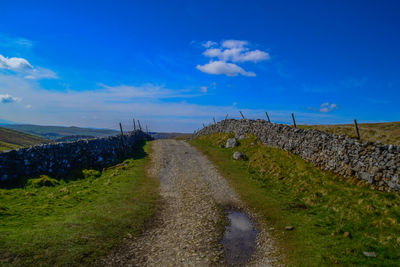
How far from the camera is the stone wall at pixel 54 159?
48.1 ft

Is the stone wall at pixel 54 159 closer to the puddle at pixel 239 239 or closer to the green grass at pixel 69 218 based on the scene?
the green grass at pixel 69 218

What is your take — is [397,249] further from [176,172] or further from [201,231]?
[176,172]

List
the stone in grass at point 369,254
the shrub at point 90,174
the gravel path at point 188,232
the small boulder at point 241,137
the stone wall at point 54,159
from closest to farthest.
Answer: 1. the stone in grass at point 369,254
2. the gravel path at point 188,232
3. the stone wall at point 54,159
4. the shrub at point 90,174
5. the small boulder at point 241,137

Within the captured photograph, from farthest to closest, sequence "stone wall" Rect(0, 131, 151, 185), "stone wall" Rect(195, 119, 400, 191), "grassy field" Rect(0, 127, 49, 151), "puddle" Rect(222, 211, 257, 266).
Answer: "grassy field" Rect(0, 127, 49, 151) → "stone wall" Rect(0, 131, 151, 185) → "stone wall" Rect(195, 119, 400, 191) → "puddle" Rect(222, 211, 257, 266)

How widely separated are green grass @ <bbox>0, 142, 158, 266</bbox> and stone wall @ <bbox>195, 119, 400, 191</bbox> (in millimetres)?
14942

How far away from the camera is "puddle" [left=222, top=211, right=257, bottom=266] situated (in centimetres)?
882

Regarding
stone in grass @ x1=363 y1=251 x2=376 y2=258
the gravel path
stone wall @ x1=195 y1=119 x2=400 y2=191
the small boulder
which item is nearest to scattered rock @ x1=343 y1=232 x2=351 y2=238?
stone in grass @ x1=363 y1=251 x2=376 y2=258

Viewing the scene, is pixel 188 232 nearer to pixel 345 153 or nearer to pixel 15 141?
pixel 345 153

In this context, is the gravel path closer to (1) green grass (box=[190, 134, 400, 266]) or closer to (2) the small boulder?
(1) green grass (box=[190, 134, 400, 266])

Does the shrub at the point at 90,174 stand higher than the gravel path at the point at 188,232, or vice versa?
the shrub at the point at 90,174

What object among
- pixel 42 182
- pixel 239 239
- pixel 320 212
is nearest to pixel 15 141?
pixel 42 182

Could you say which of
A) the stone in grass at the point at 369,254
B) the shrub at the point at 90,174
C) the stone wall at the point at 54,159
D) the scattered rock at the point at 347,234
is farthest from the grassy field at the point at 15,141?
the stone in grass at the point at 369,254

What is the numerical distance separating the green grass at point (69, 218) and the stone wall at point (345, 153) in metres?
14.9

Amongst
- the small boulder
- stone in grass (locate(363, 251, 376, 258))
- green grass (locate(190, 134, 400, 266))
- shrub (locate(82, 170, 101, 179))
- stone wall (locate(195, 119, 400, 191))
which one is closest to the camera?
stone in grass (locate(363, 251, 376, 258))
